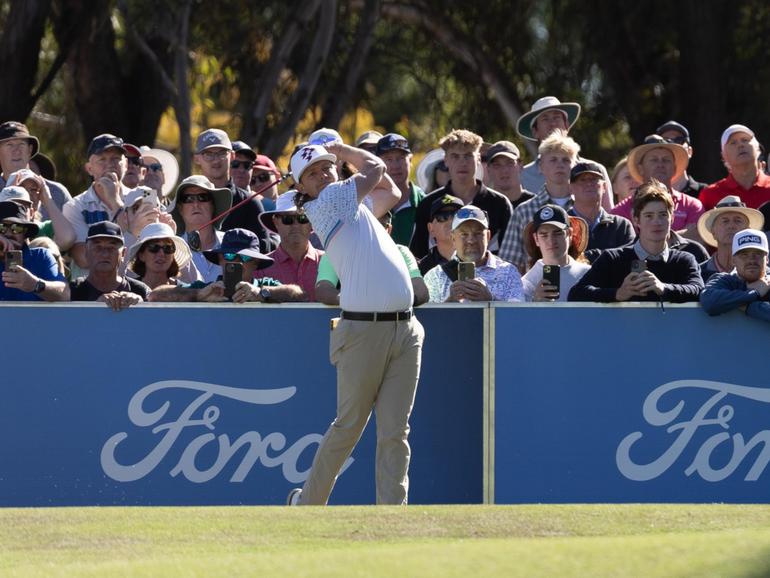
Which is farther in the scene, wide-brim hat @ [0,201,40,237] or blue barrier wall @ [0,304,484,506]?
wide-brim hat @ [0,201,40,237]

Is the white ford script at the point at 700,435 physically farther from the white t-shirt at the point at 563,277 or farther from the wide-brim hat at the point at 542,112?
the wide-brim hat at the point at 542,112

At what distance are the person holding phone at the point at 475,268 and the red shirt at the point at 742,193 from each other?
8.02 feet

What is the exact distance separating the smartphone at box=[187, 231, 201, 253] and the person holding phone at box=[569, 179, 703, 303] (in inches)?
95.8

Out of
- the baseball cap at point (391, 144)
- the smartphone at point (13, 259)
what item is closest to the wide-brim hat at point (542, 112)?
the baseball cap at point (391, 144)

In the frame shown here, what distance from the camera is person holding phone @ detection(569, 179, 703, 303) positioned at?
9539mm

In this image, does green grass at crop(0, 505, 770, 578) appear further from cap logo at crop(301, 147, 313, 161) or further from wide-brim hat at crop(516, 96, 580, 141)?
wide-brim hat at crop(516, 96, 580, 141)

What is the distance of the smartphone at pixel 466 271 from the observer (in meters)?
9.57

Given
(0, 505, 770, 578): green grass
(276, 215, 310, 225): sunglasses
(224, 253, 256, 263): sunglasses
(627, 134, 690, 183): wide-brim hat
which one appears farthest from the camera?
(627, 134, 690, 183): wide-brim hat

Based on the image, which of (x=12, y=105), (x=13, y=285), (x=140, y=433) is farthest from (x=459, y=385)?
(x=12, y=105)

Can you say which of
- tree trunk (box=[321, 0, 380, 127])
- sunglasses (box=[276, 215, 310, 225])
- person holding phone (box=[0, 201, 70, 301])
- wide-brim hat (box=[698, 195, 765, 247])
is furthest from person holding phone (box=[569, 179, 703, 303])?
tree trunk (box=[321, 0, 380, 127])

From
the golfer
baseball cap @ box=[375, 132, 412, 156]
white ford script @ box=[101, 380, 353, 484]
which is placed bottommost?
white ford script @ box=[101, 380, 353, 484]

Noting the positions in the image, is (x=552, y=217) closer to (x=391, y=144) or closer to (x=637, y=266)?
(x=637, y=266)

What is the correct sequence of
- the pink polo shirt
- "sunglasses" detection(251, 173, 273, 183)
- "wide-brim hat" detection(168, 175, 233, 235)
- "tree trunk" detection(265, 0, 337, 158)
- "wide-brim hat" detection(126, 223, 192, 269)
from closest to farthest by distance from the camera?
"wide-brim hat" detection(126, 223, 192, 269)
"wide-brim hat" detection(168, 175, 233, 235)
the pink polo shirt
"sunglasses" detection(251, 173, 273, 183)
"tree trunk" detection(265, 0, 337, 158)

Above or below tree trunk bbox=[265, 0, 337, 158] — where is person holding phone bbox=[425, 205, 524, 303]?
below
